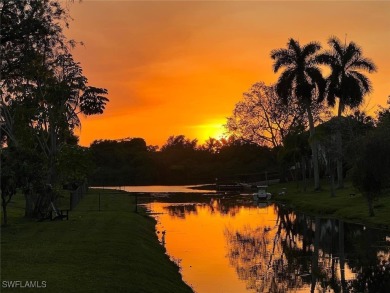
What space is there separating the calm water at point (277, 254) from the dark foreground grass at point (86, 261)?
220 cm

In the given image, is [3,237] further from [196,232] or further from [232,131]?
[232,131]

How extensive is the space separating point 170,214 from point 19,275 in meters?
39.1

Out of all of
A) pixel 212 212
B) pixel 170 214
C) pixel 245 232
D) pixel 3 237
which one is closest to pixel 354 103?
pixel 212 212

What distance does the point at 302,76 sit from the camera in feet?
244

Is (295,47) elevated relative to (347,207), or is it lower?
elevated

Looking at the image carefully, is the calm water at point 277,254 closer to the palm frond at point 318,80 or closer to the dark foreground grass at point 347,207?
the dark foreground grass at point 347,207

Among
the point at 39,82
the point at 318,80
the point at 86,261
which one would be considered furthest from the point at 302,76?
the point at 86,261

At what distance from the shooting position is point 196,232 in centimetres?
3994

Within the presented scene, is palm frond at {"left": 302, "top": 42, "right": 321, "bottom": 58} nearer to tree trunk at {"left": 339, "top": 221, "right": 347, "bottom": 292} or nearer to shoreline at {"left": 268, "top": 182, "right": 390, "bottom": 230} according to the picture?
shoreline at {"left": 268, "top": 182, "right": 390, "bottom": 230}

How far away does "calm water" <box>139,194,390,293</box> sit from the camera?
867 inches

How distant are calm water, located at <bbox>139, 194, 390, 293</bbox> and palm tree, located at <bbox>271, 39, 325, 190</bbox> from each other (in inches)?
1148

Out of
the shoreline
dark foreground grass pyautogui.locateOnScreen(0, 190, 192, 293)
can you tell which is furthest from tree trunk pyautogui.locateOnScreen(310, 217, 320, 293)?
dark foreground grass pyautogui.locateOnScreen(0, 190, 192, 293)

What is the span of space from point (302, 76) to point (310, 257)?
5023 centimetres

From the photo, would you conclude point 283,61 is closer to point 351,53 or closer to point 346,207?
point 351,53
